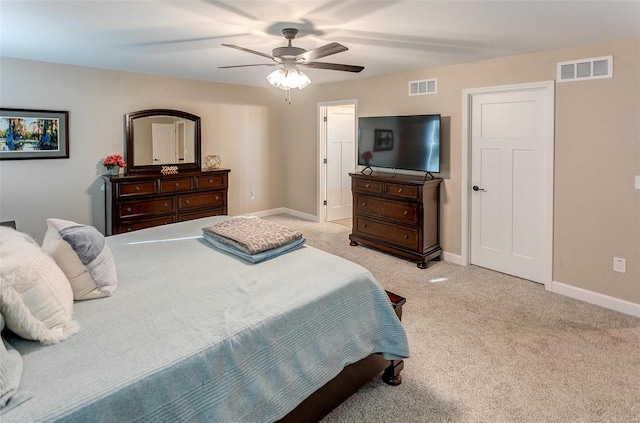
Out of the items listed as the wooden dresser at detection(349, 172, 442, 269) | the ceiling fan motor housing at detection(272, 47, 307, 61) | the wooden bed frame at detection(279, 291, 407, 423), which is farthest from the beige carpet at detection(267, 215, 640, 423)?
the ceiling fan motor housing at detection(272, 47, 307, 61)

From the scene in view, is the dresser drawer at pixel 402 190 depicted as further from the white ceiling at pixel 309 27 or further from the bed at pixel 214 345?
the bed at pixel 214 345

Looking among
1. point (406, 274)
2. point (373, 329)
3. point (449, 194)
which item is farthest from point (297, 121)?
point (373, 329)

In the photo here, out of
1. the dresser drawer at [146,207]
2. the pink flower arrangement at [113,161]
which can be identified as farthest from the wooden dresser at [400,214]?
the pink flower arrangement at [113,161]

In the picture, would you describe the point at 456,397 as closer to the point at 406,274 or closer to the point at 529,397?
the point at 529,397

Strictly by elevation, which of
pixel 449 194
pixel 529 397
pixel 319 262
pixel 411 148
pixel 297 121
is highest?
pixel 297 121

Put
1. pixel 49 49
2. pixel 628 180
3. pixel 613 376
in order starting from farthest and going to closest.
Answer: pixel 49 49 < pixel 628 180 < pixel 613 376

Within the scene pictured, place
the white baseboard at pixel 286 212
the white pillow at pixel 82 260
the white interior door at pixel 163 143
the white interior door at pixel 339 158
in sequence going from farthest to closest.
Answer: the white baseboard at pixel 286 212 → the white interior door at pixel 339 158 → the white interior door at pixel 163 143 → the white pillow at pixel 82 260

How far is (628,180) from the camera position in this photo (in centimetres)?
328

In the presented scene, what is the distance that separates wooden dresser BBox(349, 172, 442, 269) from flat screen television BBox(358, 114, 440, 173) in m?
0.20

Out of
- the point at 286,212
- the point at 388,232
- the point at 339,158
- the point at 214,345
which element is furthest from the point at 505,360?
the point at 286,212

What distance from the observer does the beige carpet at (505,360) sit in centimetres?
213

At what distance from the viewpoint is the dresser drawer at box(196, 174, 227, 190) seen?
5.58 metres

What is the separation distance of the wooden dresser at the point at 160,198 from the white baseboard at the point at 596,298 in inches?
173

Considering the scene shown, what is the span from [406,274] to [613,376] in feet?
6.83
